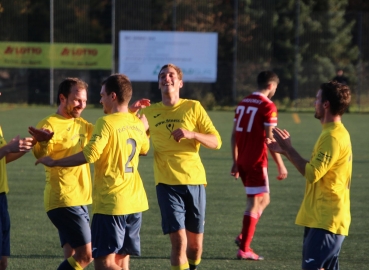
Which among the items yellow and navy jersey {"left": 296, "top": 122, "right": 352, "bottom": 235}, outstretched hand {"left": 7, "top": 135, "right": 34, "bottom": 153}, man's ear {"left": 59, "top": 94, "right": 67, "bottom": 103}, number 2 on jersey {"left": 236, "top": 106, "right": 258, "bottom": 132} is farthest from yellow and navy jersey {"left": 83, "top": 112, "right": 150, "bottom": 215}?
number 2 on jersey {"left": 236, "top": 106, "right": 258, "bottom": 132}

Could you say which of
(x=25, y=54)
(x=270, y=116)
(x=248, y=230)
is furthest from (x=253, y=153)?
(x=25, y=54)

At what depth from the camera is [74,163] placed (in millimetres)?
5164

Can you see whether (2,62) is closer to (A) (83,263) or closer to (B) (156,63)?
(B) (156,63)

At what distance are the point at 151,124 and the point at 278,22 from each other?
31.0 meters

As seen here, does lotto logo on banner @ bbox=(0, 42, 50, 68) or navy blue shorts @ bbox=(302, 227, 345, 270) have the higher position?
lotto logo on banner @ bbox=(0, 42, 50, 68)

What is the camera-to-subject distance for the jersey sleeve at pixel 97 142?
16.8 feet

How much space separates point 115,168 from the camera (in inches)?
209

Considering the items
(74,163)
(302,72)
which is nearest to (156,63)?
(302,72)

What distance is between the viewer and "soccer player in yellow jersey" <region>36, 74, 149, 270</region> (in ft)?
17.2

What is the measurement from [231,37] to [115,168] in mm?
31925

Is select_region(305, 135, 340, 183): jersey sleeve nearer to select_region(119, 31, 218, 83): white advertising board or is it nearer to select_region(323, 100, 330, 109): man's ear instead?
select_region(323, 100, 330, 109): man's ear

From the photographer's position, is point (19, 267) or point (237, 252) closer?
point (19, 267)

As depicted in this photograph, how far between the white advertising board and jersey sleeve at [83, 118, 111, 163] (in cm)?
2749

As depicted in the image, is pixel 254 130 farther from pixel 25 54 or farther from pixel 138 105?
pixel 25 54
